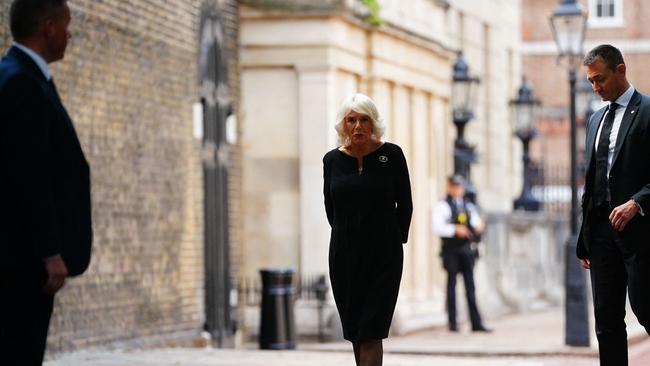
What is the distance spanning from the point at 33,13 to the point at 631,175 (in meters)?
3.94

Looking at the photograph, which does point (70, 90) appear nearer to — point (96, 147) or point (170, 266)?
point (96, 147)

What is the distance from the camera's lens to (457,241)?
2375cm

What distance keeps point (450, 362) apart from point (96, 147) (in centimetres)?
371

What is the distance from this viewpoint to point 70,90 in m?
16.8

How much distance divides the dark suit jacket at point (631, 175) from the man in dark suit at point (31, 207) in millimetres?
3693

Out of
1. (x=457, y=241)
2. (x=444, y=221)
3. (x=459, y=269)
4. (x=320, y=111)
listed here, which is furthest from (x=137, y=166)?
(x=459, y=269)

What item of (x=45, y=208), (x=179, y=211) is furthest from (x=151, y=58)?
(x=45, y=208)

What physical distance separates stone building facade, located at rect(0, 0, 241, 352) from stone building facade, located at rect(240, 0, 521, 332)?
4.79ft

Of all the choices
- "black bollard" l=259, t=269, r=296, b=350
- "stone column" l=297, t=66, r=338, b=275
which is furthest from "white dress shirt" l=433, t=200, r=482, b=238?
"black bollard" l=259, t=269, r=296, b=350

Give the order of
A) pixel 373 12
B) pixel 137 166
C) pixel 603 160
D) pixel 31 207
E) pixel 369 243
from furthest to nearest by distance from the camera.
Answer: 1. pixel 373 12
2. pixel 137 166
3. pixel 369 243
4. pixel 603 160
5. pixel 31 207

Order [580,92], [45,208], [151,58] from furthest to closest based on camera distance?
[580,92] → [151,58] → [45,208]

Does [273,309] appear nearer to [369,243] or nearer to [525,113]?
[369,243]

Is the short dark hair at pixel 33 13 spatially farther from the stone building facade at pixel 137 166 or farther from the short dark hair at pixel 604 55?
the stone building facade at pixel 137 166

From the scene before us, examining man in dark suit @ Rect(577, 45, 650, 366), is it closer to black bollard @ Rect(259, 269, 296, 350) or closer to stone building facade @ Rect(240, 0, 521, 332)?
black bollard @ Rect(259, 269, 296, 350)
